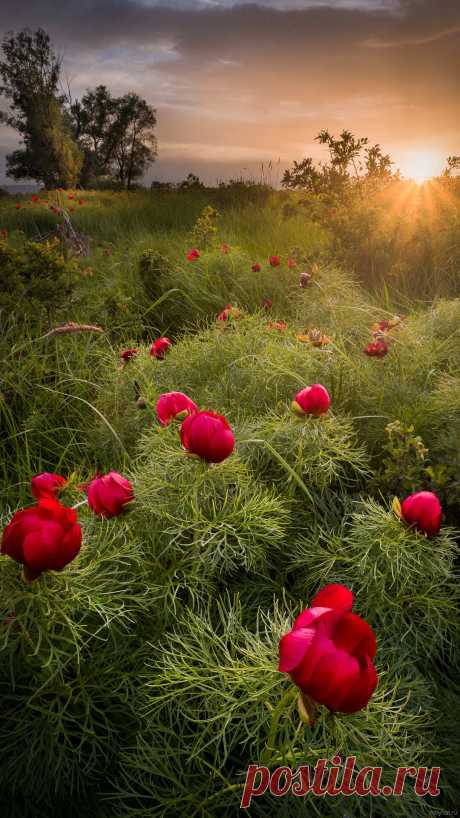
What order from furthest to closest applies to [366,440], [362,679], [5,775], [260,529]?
[366,440]
[260,529]
[5,775]
[362,679]

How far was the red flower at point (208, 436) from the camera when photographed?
1150 millimetres

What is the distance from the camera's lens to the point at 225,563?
4.24 feet

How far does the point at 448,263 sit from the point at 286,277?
1484mm

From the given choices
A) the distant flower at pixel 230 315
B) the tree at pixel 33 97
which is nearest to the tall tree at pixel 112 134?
the tree at pixel 33 97

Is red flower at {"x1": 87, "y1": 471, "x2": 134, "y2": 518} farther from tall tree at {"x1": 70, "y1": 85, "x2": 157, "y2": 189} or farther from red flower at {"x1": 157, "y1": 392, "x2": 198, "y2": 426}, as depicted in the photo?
tall tree at {"x1": 70, "y1": 85, "x2": 157, "y2": 189}

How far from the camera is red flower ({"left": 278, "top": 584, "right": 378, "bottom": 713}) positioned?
2.32ft

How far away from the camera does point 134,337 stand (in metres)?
3.84

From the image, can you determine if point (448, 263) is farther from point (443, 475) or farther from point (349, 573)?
point (349, 573)

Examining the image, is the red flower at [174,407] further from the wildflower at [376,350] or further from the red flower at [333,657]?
the wildflower at [376,350]

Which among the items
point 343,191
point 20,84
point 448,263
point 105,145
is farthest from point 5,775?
point 105,145

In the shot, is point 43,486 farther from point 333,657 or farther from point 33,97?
point 33,97

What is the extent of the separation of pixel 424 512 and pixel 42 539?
0.85 m

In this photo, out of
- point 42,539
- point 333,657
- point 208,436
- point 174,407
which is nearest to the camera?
point 333,657

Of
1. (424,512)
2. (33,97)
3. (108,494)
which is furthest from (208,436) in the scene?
(33,97)
